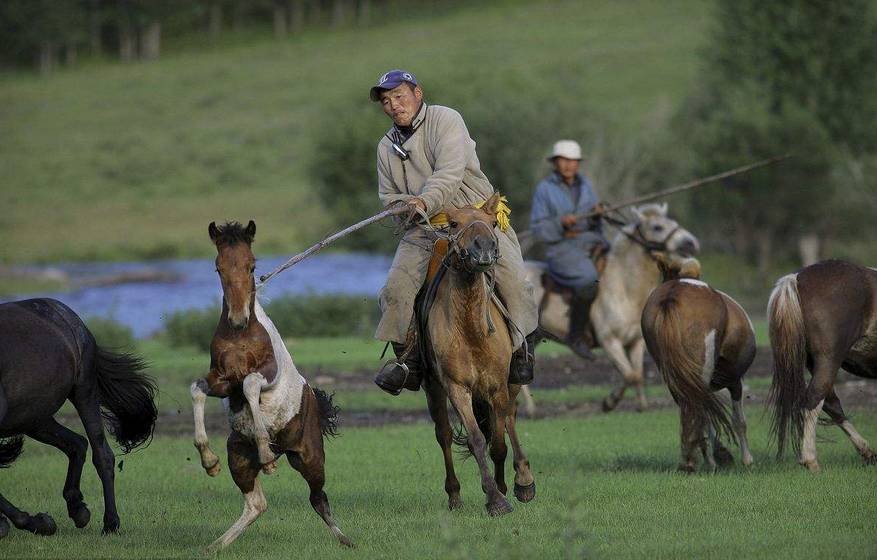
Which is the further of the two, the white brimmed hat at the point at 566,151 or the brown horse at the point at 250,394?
the white brimmed hat at the point at 566,151

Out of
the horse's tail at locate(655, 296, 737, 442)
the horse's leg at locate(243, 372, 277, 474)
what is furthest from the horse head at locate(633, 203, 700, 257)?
the horse's leg at locate(243, 372, 277, 474)

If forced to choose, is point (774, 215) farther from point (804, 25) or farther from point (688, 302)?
point (688, 302)

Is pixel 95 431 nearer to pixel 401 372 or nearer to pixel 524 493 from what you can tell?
pixel 401 372

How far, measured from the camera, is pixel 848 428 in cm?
1202

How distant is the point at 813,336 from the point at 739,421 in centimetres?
130

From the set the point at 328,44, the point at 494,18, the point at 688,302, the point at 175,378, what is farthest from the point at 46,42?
the point at 688,302

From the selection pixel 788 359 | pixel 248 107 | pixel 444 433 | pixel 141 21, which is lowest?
pixel 248 107

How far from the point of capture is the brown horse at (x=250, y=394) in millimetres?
8281

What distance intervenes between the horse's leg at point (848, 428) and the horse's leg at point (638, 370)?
509 centimetres

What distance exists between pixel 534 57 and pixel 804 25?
3968 cm

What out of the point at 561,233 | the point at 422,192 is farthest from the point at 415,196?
the point at 561,233

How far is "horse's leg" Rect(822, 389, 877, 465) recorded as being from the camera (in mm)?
11805

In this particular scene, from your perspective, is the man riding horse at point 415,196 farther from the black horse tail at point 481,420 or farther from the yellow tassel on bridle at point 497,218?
the black horse tail at point 481,420

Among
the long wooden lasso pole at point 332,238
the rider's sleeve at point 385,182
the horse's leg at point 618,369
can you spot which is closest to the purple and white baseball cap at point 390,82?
the rider's sleeve at point 385,182
